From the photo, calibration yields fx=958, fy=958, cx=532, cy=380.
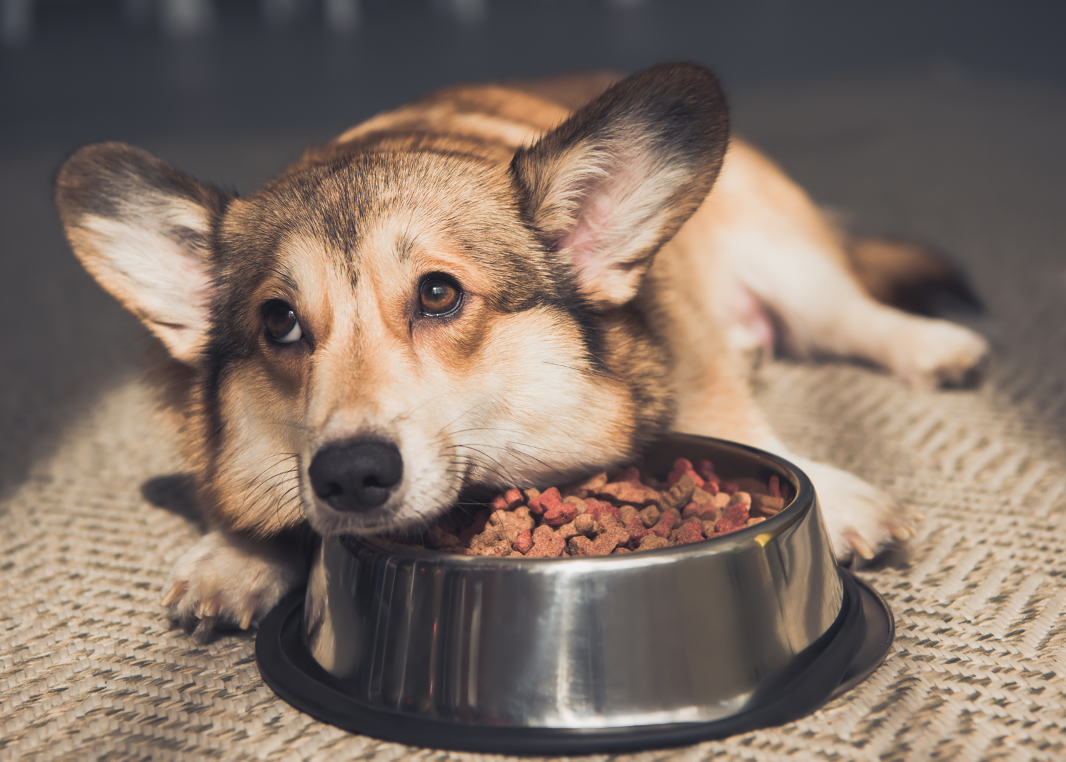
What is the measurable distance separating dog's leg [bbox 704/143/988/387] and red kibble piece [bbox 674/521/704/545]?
127 centimetres

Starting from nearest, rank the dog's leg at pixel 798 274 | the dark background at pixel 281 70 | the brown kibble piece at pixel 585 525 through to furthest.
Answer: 1. the brown kibble piece at pixel 585 525
2. the dog's leg at pixel 798 274
3. the dark background at pixel 281 70

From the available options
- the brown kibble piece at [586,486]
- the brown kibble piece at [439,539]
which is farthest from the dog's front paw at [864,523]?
the brown kibble piece at [439,539]

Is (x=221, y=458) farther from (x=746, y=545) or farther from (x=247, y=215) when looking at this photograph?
(x=746, y=545)

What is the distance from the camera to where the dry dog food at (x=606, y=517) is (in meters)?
1.27

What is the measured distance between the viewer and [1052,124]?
5.00 meters

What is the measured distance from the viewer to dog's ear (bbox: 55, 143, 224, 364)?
1.59m

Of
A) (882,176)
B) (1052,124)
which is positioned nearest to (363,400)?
(882,176)

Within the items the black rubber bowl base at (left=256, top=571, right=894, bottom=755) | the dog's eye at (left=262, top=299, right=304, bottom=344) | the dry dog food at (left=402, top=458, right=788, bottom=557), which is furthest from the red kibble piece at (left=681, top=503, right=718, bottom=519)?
the dog's eye at (left=262, top=299, right=304, bottom=344)

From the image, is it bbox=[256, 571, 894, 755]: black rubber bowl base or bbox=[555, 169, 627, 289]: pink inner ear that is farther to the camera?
bbox=[555, 169, 627, 289]: pink inner ear

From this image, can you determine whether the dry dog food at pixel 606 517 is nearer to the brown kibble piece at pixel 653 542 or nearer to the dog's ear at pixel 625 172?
the brown kibble piece at pixel 653 542

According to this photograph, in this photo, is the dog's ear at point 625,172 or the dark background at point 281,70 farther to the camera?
the dark background at point 281,70

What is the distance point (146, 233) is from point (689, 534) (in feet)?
3.44

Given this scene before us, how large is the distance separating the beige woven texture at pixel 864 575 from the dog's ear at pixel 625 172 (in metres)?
0.65

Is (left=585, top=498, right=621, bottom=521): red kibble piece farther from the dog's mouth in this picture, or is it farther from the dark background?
the dark background
